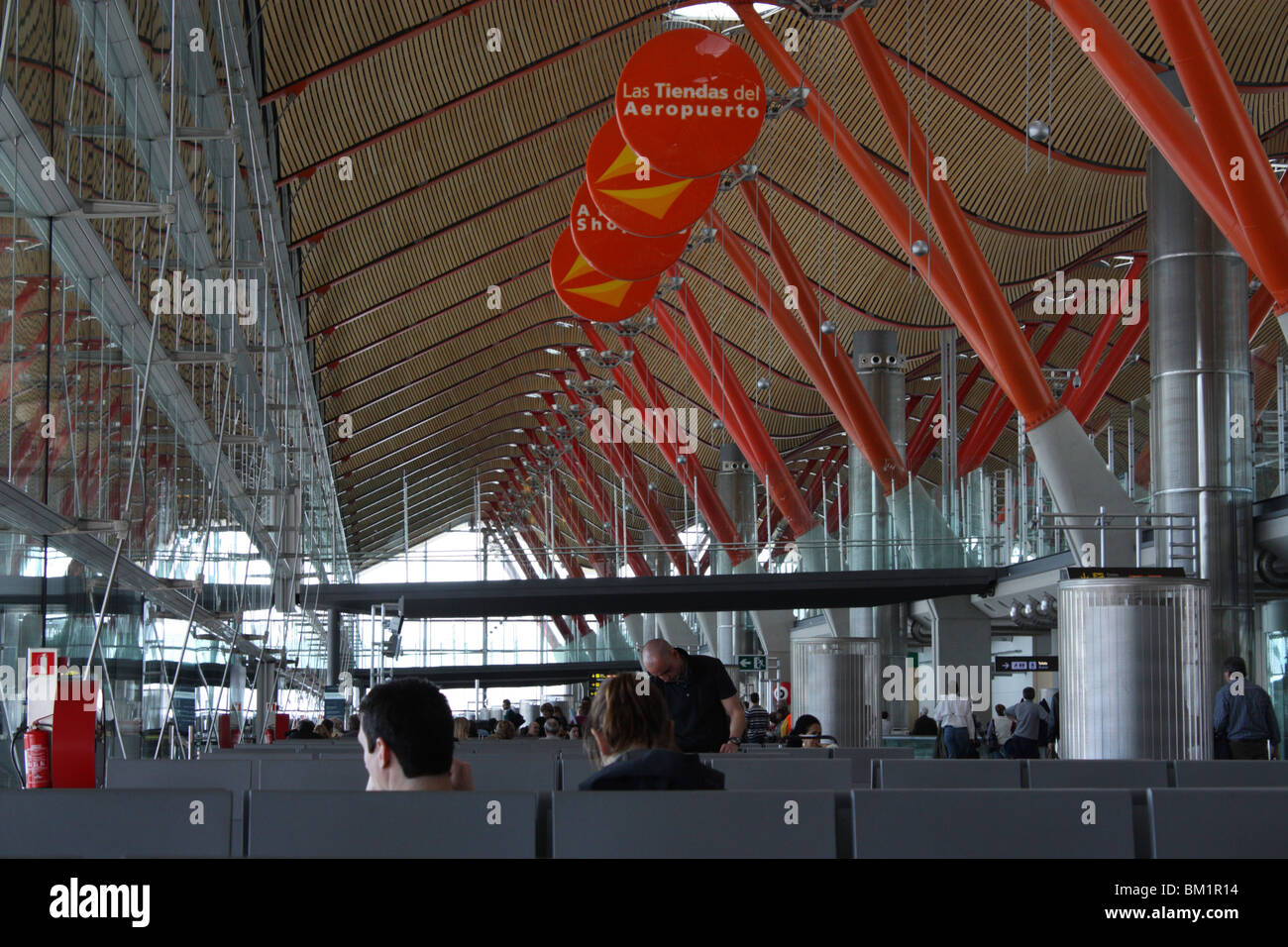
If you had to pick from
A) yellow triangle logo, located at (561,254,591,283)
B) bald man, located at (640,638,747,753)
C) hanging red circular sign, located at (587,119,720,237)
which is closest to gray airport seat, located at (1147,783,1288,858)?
bald man, located at (640,638,747,753)

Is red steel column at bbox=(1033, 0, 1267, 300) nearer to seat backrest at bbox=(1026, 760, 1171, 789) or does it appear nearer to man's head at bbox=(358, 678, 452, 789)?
seat backrest at bbox=(1026, 760, 1171, 789)

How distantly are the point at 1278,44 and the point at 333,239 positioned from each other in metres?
16.5

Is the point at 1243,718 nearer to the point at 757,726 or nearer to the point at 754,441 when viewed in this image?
the point at 757,726

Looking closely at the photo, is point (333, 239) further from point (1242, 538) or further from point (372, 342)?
point (1242, 538)

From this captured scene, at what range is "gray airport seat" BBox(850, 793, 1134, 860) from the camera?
3.64m

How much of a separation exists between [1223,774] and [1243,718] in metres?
7.07

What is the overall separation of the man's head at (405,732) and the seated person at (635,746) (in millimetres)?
513

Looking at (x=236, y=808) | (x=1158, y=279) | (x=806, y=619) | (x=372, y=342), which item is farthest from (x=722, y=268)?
(x=236, y=808)

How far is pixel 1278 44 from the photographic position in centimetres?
2202

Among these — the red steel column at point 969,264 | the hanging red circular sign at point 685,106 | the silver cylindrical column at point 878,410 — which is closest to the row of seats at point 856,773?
the hanging red circular sign at point 685,106

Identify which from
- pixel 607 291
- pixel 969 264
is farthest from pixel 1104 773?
pixel 969 264

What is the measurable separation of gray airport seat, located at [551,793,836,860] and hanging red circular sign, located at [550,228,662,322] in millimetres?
13728

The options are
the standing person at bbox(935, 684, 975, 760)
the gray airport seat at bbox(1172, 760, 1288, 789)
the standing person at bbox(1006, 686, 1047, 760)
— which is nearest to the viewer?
the gray airport seat at bbox(1172, 760, 1288, 789)

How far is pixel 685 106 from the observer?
11664 millimetres
